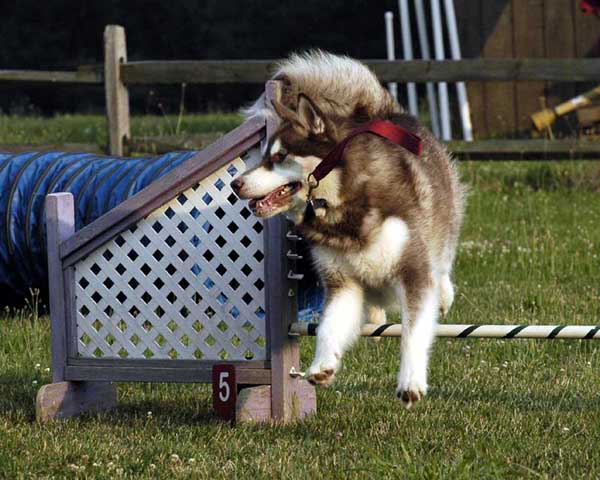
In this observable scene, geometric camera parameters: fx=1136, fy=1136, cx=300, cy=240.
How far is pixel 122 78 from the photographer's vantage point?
1032cm

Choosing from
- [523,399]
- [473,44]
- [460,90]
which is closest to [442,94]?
[460,90]

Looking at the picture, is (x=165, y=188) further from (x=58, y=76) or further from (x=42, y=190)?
(x=58, y=76)

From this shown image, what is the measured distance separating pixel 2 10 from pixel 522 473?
97.4 ft

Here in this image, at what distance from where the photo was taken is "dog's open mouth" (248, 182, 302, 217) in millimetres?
4020

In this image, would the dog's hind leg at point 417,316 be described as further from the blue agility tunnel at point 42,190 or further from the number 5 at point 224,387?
the blue agility tunnel at point 42,190

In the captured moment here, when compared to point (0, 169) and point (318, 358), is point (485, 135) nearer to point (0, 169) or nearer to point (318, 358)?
point (0, 169)

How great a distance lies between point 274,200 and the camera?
13.3 ft

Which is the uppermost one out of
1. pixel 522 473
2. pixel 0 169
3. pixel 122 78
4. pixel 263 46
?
pixel 263 46

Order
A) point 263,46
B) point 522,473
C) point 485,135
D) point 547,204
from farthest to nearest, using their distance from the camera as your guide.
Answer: point 263,46, point 485,135, point 547,204, point 522,473

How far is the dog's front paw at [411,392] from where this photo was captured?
3.93 meters

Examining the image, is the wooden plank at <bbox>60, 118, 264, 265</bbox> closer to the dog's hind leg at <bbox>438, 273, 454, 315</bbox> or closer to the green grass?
the dog's hind leg at <bbox>438, 273, 454, 315</bbox>

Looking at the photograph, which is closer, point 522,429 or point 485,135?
point 522,429

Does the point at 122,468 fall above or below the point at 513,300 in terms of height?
below

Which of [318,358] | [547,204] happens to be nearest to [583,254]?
[547,204]
